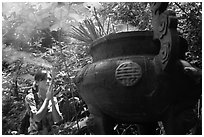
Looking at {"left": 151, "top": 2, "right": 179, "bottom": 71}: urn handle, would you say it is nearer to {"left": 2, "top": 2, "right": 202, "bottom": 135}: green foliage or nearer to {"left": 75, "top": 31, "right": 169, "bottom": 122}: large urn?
{"left": 75, "top": 31, "right": 169, "bottom": 122}: large urn

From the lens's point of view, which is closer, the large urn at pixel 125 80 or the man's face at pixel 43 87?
the large urn at pixel 125 80

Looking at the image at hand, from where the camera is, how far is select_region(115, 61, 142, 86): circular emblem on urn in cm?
175

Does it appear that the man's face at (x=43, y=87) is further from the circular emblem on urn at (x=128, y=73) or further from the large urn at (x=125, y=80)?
the circular emblem on urn at (x=128, y=73)

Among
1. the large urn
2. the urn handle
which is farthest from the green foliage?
the urn handle

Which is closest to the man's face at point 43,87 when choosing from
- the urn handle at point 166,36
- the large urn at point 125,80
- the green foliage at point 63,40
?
the large urn at point 125,80

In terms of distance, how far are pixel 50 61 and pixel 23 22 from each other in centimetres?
59

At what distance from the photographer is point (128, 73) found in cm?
177

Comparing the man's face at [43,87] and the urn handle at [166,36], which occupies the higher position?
the urn handle at [166,36]

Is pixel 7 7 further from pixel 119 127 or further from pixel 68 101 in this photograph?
pixel 119 127

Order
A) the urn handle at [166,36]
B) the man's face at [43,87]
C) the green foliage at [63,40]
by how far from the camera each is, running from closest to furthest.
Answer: the urn handle at [166,36]
the man's face at [43,87]
the green foliage at [63,40]

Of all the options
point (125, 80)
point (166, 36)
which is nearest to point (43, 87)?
point (125, 80)

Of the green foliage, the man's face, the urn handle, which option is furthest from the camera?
the green foliage

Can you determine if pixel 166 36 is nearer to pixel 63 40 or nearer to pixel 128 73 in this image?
pixel 128 73

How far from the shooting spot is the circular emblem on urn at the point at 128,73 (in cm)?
175
